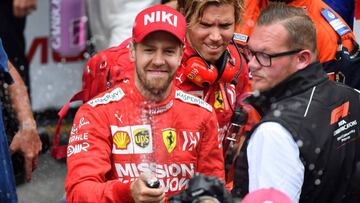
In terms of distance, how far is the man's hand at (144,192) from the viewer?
3.83 meters

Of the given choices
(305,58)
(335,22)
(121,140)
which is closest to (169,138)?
(121,140)

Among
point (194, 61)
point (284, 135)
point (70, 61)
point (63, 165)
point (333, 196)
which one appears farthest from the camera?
point (70, 61)

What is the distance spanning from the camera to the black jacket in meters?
4.14

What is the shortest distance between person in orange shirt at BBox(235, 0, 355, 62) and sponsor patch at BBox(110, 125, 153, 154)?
1808 mm

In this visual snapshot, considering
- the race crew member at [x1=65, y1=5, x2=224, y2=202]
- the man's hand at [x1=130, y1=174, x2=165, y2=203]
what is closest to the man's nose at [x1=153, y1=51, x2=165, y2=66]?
the race crew member at [x1=65, y1=5, x2=224, y2=202]

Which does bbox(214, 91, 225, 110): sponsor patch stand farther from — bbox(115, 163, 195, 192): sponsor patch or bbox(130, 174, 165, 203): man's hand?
bbox(130, 174, 165, 203): man's hand

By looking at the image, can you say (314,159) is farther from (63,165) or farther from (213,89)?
(63,165)

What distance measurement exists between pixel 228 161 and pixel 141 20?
129 centimetres

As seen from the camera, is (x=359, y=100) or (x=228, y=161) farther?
(x=228, y=161)

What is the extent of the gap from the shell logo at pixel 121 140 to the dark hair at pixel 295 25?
0.87 meters

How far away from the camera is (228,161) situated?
5.47m

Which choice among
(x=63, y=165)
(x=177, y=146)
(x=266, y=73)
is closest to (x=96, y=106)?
(x=177, y=146)

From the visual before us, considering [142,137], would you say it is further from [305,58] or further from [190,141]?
[305,58]

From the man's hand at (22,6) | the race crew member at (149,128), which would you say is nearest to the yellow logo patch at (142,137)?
the race crew member at (149,128)
